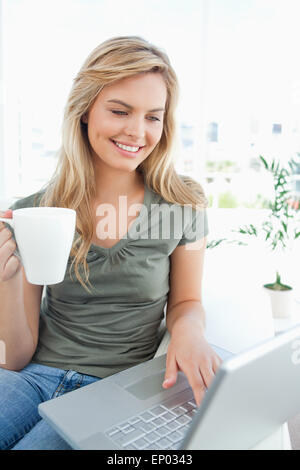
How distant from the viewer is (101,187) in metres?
1.30

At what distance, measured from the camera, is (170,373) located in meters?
0.89

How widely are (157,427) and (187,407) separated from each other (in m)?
0.09

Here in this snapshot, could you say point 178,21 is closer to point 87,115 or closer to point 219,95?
point 219,95

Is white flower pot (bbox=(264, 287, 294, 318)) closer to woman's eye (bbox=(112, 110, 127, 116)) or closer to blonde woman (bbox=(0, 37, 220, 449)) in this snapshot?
blonde woman (bbox=(0, 37, 220, 449))

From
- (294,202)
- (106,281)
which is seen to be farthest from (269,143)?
(106,281)

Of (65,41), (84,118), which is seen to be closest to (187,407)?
(84,118)

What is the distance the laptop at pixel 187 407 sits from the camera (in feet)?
1.76

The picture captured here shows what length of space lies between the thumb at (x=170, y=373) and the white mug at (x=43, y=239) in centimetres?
30

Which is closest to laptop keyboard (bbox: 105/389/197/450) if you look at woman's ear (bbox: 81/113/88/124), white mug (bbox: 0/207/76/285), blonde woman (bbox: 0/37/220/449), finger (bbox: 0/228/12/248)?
blonde woman (bbox: 0/37/220/449)

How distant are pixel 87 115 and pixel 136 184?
0.85ft

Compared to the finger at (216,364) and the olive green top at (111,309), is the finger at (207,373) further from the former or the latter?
the olive green top at (111,309)

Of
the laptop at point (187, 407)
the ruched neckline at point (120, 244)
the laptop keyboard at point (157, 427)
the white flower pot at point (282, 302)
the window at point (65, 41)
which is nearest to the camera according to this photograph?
the laptop at point (187, 407)

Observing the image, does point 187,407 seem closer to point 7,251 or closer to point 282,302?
point 7,251

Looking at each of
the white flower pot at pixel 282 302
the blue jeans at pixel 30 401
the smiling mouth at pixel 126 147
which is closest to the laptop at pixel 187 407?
the blue jeans at pixel 30 401
